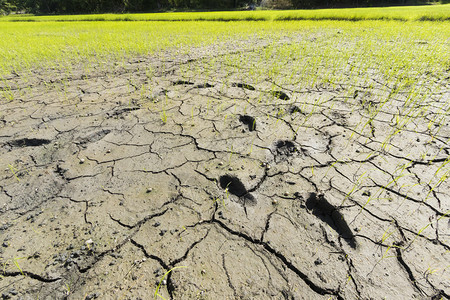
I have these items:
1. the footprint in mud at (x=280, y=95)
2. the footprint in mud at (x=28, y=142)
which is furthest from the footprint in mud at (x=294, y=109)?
the footprint in mud at (x=28, y=142)

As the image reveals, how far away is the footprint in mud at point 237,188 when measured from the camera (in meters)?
1.46

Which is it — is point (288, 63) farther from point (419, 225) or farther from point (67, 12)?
point (67, 12)

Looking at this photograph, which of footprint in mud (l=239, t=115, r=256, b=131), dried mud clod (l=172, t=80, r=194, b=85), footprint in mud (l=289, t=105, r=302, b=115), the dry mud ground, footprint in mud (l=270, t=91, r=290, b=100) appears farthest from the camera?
dried mud clod (l=172, t=80, r=194, b=85)

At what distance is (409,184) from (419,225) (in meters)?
0.36

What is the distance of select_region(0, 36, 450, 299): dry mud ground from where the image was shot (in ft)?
3.41

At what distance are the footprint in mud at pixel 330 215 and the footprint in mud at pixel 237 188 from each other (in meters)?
0.38

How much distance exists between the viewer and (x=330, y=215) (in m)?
1.37

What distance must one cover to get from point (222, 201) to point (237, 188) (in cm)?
17

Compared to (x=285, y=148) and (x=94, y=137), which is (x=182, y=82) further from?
(x=285, y=148)

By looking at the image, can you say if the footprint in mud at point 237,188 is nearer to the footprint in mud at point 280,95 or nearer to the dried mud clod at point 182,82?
the footprint in mud at point 280,95

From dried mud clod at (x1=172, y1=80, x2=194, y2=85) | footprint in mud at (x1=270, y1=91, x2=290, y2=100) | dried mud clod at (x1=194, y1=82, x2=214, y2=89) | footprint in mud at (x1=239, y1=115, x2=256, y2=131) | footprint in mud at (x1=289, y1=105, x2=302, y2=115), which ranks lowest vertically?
footprint in mud at (x1=239, y1=115, x2=256, y2=131)

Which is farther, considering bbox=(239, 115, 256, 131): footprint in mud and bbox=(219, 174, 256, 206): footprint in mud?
bbox=(239, 115, 256, 131): footprint in mud

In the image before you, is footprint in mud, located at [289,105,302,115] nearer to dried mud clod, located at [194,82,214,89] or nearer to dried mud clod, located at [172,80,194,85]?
dried mud clod, located at [194,82,214,89]

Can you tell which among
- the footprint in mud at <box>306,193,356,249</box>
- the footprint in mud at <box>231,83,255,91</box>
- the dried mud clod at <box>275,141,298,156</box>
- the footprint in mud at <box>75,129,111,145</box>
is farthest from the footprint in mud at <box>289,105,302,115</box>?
the footprint in mud at <box>75,129,111,145</box>
